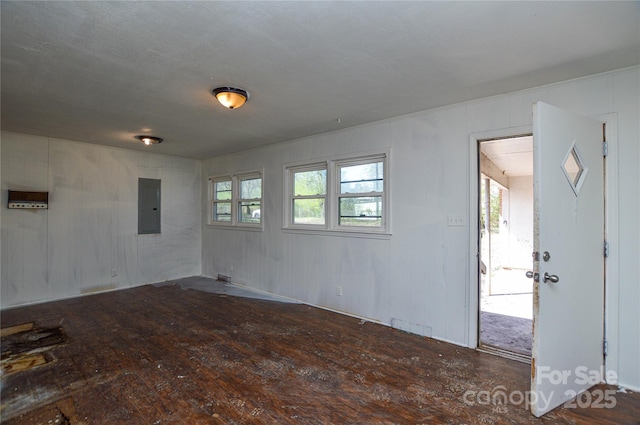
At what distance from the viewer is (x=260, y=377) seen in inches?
97.4

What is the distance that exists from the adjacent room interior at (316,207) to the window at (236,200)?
11 centimetres

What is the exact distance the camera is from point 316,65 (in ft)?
7.82

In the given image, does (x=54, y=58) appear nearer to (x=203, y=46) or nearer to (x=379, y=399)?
(x=203, y=46)

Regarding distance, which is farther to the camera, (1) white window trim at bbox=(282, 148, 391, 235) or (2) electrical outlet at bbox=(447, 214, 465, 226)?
(1) white window trim at bbox=(282, 148, 391, 235)

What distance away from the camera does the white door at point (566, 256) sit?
2.01 m

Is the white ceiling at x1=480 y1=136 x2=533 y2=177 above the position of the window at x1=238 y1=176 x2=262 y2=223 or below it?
above

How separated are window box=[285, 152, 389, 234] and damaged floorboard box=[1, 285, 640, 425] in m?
1.32

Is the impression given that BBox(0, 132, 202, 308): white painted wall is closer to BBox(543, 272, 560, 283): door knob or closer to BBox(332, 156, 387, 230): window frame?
BBox(332, 156, 387, 230): window frame

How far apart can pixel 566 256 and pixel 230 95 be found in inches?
120

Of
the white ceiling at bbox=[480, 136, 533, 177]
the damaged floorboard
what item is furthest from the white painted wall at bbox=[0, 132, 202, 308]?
the white ceiling at bbox=[480, 136, 533, 177]

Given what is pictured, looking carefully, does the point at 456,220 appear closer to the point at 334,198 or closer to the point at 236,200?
the point at 334,198

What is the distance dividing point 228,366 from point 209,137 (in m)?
3.39

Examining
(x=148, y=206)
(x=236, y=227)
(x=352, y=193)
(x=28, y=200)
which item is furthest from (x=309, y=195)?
(x=28, y=200)

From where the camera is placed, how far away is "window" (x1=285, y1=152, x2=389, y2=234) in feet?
12.8
